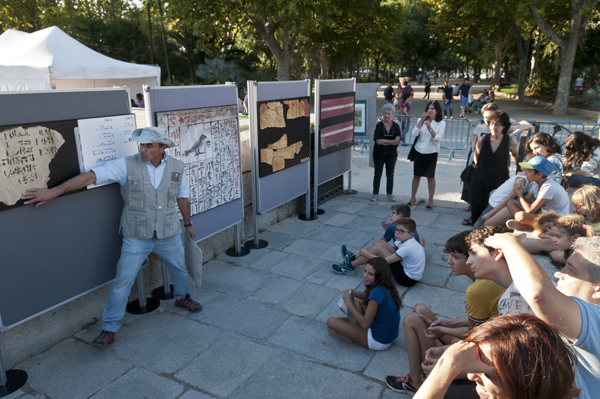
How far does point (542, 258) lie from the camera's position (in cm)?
510

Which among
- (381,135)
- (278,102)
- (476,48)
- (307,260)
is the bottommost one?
(307,260)

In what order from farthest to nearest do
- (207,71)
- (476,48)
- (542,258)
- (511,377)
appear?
(476,48), (207,71), (542,258), (511,377)

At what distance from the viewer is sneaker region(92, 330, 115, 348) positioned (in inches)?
148

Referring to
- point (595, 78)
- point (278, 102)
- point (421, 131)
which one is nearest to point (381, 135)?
point (421, 131)

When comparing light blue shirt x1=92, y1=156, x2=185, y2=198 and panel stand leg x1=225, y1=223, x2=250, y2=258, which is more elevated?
light blue shirt x1=92, y1=156, x2=185, y2=198

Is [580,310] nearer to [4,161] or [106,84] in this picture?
[4,161]

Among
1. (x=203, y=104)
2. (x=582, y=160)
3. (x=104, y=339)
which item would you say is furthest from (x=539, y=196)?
(x=104, y=339)

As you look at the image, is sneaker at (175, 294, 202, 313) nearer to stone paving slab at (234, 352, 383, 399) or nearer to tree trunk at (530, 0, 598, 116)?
stone paving slab at (234, 352, 383, 399)

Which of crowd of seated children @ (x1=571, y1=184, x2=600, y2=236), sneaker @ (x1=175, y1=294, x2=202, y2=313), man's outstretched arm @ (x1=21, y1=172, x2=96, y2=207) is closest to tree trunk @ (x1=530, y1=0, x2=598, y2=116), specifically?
crowd of seated children @ (x1=571, y1=184, x2=600, y2=236)

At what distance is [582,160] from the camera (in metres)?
6.22

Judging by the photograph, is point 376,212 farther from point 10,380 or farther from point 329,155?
point 10,380

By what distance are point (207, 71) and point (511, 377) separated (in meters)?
27.5

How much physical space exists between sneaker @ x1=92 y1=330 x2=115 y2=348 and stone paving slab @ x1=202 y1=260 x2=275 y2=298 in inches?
52.0

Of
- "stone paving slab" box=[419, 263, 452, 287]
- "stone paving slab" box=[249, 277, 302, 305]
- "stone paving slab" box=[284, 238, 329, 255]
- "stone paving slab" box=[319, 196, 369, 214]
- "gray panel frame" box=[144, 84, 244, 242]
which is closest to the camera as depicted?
"gray panel frame" box=[144, 84, 244, 242]
